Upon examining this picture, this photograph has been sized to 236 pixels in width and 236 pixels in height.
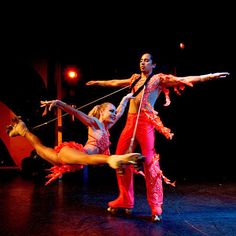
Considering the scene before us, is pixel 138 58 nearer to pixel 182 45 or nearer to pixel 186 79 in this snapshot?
pixel 182 45

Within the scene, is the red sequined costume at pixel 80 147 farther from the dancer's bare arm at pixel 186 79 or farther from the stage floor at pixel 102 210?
the dancer's bare arm at pixel 186 79

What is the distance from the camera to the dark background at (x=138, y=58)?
17.2 ft

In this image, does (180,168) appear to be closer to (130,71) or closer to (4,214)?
(130,71)

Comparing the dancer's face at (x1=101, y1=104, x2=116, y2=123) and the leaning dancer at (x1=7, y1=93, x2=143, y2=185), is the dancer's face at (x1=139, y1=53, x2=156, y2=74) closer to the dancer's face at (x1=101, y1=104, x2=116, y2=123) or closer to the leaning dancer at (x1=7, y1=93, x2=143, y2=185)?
the leaning dancer at (x1=7, y1=93, x2=143, y2=185)

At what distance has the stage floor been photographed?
2.74 meters

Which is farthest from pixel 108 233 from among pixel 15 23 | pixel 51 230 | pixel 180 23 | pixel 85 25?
pixel 15 23

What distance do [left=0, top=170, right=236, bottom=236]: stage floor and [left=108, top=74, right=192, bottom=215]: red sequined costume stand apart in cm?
18

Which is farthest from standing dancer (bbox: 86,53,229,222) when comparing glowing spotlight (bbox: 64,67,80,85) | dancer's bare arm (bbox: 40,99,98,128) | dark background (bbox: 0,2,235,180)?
glowing spotlight (bbox: 64,67,80,85)

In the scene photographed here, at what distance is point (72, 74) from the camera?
19.2ft

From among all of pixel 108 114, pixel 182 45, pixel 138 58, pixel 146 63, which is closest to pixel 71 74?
pixel 138 58

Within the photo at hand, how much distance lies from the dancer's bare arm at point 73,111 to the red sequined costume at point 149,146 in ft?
1.62

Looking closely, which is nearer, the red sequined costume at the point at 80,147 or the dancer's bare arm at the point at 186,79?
the red sequined costume at the point at 80,147

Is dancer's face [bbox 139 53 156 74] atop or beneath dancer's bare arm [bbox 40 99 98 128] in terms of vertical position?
atop

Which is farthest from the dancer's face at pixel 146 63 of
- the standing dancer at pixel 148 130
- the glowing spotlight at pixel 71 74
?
the glowing spotlight at pixel 71 74
